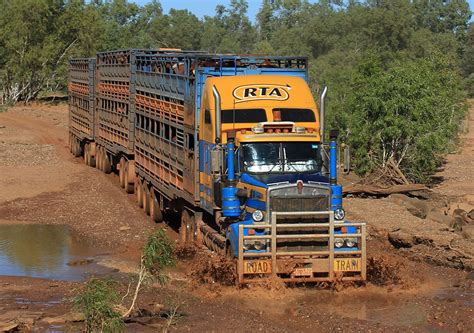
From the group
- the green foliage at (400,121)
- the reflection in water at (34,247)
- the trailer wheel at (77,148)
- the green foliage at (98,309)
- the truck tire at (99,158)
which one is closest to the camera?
the green foliage at (98,309)

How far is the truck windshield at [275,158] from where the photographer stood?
48.9 ft

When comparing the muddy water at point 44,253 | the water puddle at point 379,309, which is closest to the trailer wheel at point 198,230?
the muddy water at point 44,253

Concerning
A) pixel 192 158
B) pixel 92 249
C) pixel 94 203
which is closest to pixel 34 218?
pixel 94 203

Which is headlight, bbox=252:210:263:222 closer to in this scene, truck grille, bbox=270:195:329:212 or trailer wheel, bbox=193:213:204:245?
truck grille, bbox=270:195:329:212

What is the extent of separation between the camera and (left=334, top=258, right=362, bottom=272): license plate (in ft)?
46.3

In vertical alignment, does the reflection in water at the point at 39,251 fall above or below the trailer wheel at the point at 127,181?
below

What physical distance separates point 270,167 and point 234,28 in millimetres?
132820

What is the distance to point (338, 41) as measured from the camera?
3590 inches

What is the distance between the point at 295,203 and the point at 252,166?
113 centimetres

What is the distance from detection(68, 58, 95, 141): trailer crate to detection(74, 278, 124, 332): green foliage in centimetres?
2110

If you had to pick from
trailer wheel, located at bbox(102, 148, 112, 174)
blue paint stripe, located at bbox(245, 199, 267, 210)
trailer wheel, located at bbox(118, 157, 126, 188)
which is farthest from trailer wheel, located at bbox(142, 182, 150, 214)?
blue paint stripe, located at bbox(245, 199, 267, 210)

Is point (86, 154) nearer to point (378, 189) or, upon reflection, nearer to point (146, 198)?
point (146, 198)

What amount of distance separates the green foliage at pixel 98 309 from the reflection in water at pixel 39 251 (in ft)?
18.0

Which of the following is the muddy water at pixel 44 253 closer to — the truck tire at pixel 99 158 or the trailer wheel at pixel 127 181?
the trailer wheel at pixel 127 181
